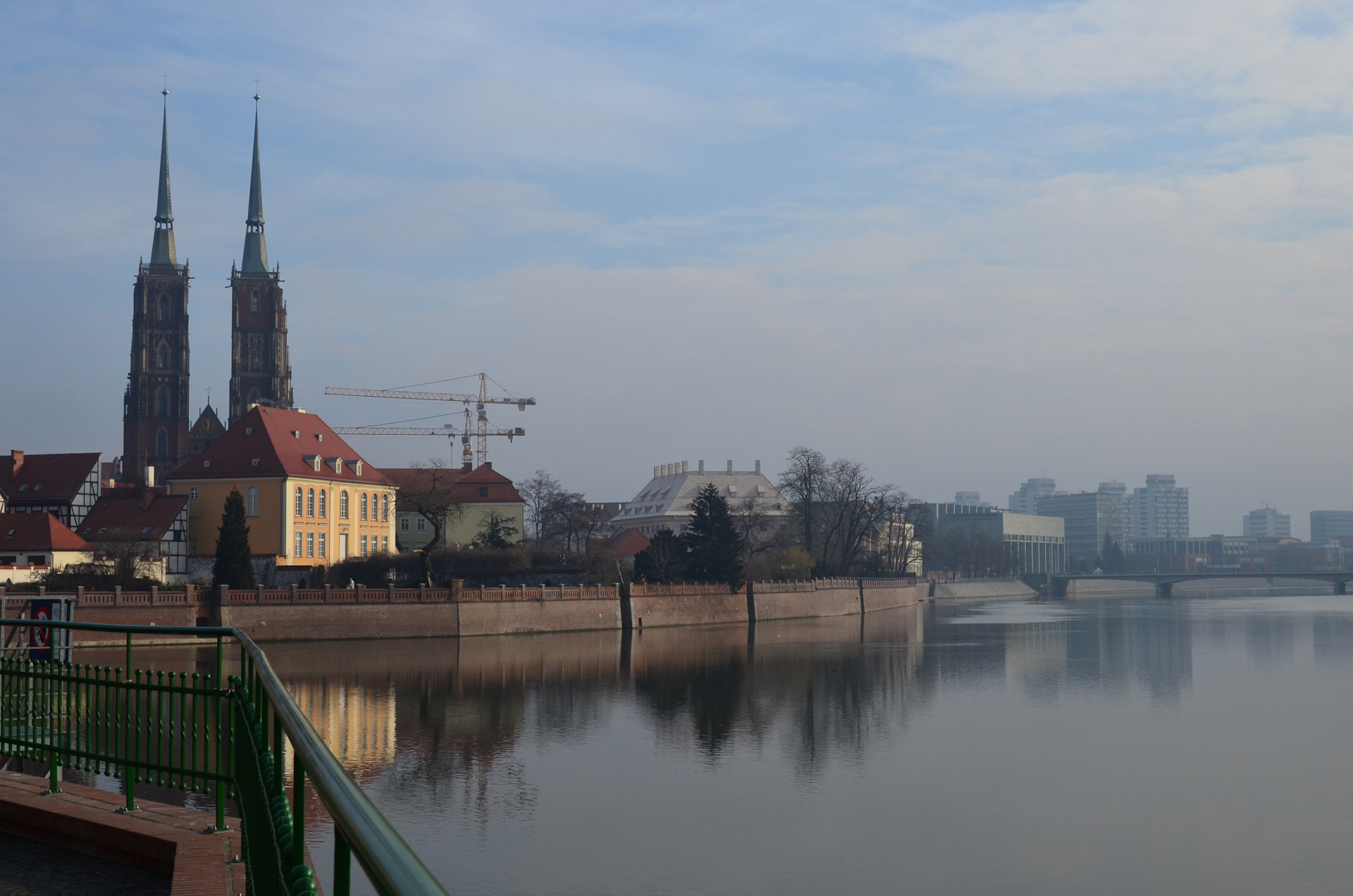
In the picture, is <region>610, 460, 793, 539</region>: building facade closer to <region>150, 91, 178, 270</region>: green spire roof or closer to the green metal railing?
<region>150, 91, 178, 270</region>: green spire roof

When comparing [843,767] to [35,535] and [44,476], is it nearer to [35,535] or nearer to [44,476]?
[35,535]

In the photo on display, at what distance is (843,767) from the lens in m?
26.8

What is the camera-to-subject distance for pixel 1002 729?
32344mm

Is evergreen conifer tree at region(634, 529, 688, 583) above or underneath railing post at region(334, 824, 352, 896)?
underneath

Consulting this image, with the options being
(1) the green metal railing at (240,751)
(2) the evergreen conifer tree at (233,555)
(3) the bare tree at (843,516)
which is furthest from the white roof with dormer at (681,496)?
(1) the green metal railing at (240,751)

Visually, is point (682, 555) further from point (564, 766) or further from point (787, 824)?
point (787, 824)

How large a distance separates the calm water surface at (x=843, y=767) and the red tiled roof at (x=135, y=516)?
15975 millimetres

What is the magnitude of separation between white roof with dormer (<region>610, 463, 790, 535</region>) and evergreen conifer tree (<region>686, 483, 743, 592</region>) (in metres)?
49.6

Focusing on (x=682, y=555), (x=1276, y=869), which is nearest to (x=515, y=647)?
(x=682, y=555)

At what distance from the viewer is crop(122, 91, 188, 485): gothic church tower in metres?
106

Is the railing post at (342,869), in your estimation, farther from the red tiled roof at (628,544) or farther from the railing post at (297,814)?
the red tiled roof at (628,544)

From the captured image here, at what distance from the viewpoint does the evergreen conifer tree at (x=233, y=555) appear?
185 ft

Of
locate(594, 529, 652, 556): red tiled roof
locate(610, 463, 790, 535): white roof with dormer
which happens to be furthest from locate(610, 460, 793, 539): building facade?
locate(594, 529, 652, 556): red tiled roof

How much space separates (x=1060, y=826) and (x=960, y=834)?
192cm
